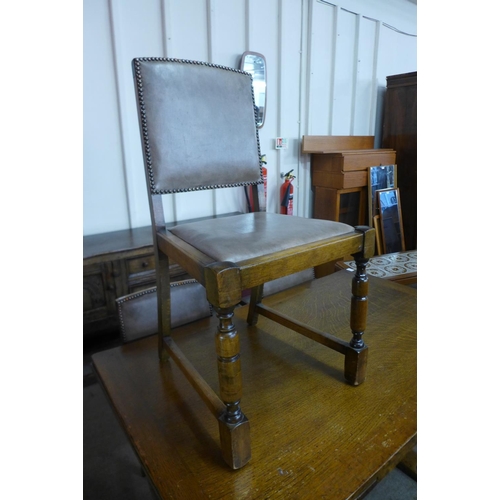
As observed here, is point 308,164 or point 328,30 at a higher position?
point 328,30

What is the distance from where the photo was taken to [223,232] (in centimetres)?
79

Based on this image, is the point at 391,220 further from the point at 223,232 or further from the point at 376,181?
the point at 223,232

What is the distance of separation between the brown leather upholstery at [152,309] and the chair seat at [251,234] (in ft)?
0.97

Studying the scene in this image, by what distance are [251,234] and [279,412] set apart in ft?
1.31

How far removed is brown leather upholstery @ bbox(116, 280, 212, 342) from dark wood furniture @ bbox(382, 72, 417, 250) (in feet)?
8.29

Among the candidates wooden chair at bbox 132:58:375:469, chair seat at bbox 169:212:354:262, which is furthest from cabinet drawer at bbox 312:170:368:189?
chair seat at bbox 169:212:354:262

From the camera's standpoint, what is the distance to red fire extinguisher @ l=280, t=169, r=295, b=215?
2623 millimetres

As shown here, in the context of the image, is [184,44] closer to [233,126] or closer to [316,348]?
[233,126]

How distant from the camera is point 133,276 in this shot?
1.69m

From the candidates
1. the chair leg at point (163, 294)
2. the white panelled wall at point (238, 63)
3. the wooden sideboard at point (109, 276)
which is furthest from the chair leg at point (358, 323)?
the white panelled wall at point (238, 63)

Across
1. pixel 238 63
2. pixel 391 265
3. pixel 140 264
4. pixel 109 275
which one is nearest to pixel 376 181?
pixel 391 265
